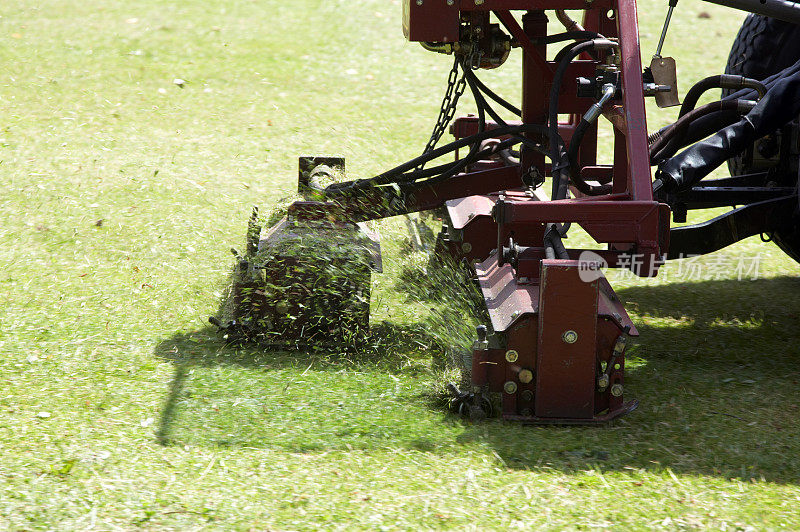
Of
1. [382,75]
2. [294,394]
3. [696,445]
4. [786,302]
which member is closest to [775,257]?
[786,302]

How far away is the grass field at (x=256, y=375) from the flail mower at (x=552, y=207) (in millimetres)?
232

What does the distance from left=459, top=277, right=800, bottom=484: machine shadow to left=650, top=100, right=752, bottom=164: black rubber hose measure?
3.13ft

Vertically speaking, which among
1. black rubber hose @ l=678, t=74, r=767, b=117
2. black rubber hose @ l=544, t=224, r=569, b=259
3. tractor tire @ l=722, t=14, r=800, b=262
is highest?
tractor tire @ l=722, t=14, r=800, b=262

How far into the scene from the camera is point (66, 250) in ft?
16.9

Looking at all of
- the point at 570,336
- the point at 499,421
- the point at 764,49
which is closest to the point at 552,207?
the point at 570,336

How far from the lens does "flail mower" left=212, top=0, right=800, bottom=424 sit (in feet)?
11.2

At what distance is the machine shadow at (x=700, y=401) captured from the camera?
3.24m

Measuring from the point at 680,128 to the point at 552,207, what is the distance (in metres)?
→ 1.21

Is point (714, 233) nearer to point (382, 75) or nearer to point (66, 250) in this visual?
point (66, 250)

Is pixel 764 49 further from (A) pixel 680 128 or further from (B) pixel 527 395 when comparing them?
(B) pixel 527 395

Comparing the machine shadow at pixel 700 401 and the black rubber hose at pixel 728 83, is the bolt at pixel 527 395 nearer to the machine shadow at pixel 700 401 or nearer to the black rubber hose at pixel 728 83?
the machine shadow at pixel 700 401

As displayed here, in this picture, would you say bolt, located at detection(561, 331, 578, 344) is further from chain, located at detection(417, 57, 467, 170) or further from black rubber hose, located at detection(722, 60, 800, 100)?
black rubber hose, located at detection(722, 60, 800, 100)

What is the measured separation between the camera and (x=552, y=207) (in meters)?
3.47

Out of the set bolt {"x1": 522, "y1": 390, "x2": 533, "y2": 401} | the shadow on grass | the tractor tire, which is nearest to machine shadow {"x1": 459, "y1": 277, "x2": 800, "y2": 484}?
the shadow on grass
